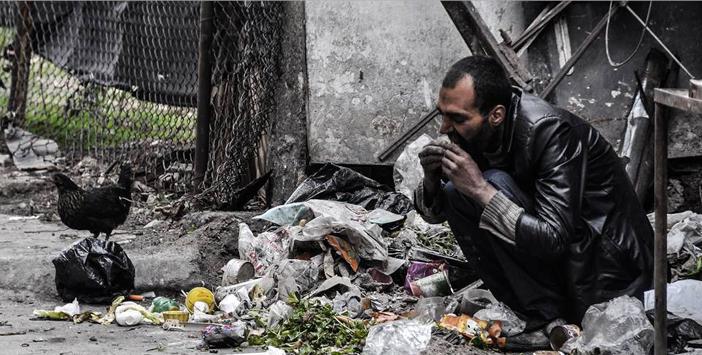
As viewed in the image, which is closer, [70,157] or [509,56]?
[509,56]

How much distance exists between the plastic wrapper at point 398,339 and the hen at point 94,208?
2.71m

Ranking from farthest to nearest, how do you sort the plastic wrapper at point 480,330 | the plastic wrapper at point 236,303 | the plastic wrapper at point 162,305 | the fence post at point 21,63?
the fence post at point 21,63 < the plastic wrapper at point 162,305 < the plastic wrapper at point 236,303 < the plastic wrapper at point 480,330

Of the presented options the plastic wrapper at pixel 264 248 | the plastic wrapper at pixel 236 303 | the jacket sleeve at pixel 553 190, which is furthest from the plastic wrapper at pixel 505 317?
the plastic wrapper at pixel 264 248

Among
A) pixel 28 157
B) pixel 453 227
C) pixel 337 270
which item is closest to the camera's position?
pixel 453 227

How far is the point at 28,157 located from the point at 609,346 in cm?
683

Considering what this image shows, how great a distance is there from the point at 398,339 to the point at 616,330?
0.88 metres

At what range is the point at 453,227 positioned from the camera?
195 inches

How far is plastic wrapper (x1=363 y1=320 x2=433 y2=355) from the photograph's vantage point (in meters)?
4.51

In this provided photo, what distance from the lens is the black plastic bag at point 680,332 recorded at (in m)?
4.54

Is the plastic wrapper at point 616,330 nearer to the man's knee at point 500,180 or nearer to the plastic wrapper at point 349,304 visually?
the man's knee at point 500,180

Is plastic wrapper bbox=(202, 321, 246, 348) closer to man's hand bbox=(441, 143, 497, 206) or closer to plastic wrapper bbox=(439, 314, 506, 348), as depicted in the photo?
plastic wrapper bbox=(439, 314, 506, 348)

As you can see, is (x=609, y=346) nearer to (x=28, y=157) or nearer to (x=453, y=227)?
(x=453, y=227)

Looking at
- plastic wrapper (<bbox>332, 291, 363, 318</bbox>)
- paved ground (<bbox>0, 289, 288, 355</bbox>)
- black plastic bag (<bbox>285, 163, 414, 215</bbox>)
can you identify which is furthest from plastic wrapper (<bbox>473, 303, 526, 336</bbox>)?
black plastic bag (<bbox>285, 163, 414, 215</bbox>)

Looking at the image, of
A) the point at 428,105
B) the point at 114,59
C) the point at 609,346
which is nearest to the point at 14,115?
the point at 114,59
